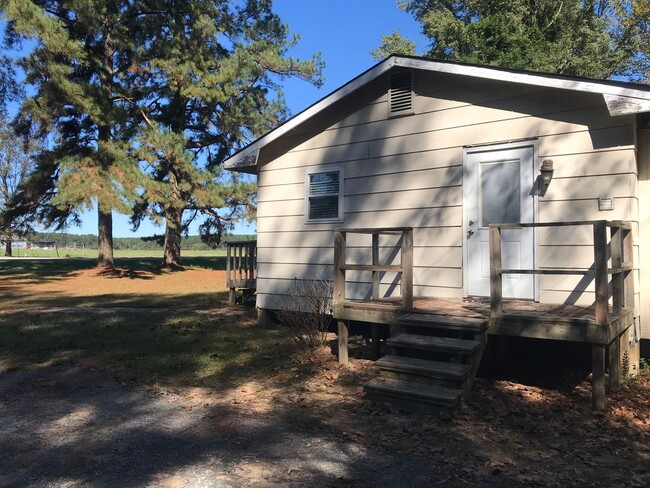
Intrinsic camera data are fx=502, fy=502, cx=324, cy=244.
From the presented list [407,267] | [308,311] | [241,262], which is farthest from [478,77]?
[241,262]

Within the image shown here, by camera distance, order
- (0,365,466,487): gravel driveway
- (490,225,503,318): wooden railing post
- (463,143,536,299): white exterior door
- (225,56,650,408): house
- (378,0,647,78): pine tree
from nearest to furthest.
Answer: (0,365,466,487): gravel driveway
(490,225,503,318): wooden railing post
(225,56,650,408): house
(463,143,536,299): white exterior door
(378,0,647,78): pine tree

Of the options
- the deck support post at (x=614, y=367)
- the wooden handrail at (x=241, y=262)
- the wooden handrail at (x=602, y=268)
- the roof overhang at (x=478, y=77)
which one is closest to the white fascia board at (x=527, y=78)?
the roof overhang at (x=478, y=77)

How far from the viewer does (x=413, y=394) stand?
4.49 metres

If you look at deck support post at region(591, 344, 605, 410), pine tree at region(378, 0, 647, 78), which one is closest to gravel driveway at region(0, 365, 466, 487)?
deck support post at region(591, 344, 605, 410)

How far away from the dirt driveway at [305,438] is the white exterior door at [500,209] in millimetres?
1543

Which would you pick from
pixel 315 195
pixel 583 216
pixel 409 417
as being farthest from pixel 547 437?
pixel 315 195

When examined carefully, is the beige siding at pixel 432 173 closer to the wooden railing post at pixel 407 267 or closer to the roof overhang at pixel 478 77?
the roof overhang at pixel 478 77

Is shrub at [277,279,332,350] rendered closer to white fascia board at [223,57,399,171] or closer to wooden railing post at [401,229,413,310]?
wooden railing post at [401,229,413,310]

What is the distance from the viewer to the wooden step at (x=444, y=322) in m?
4.99

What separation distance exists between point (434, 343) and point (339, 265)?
1569mm

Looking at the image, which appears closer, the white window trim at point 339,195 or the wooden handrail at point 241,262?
the white window trim at point 339,195

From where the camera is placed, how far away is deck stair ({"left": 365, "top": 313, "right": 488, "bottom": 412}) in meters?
4.48

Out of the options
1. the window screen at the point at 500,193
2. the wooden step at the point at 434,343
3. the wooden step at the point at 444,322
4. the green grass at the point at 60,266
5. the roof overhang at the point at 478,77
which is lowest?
the green grass at the point at 60,266

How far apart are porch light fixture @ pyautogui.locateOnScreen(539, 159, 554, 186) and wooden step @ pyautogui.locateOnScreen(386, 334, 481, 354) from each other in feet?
7.94
